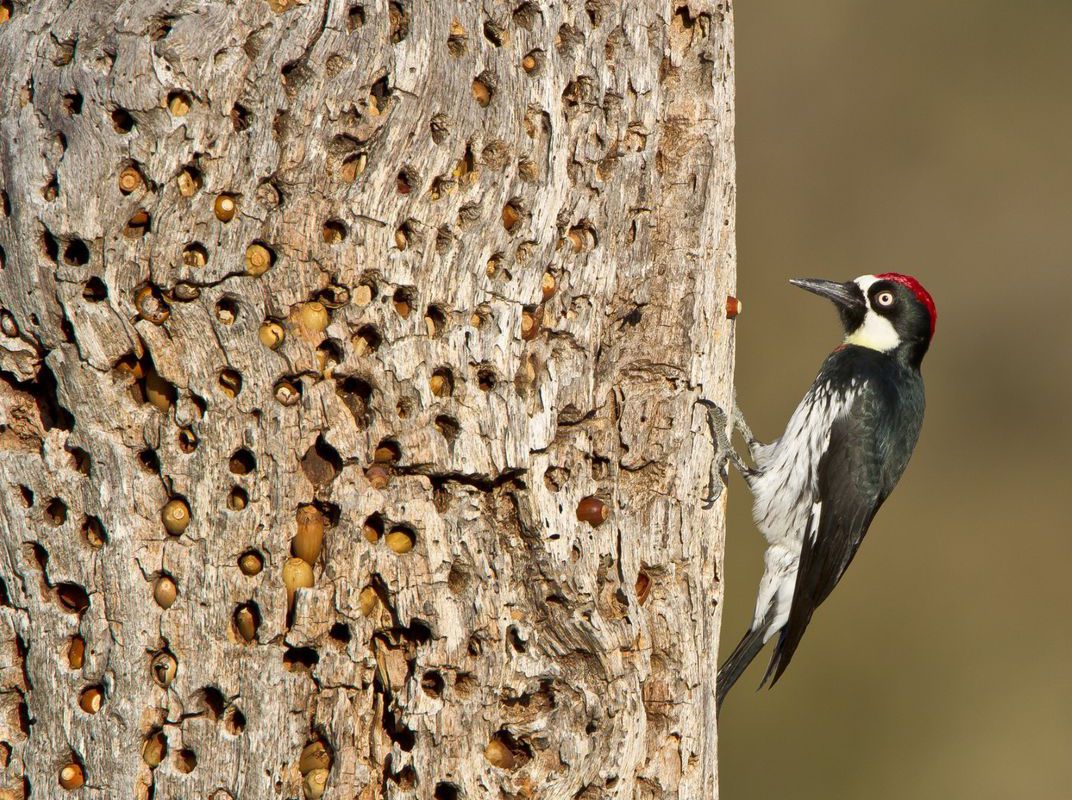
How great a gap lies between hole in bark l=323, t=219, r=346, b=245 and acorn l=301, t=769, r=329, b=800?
1.02 m

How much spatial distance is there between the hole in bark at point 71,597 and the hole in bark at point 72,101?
2.92ft

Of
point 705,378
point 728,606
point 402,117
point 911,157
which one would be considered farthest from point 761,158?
point 402,117

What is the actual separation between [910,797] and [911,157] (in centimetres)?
365

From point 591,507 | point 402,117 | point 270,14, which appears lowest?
point 591,507

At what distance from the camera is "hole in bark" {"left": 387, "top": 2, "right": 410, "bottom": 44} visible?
243 cm

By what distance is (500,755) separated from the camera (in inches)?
101

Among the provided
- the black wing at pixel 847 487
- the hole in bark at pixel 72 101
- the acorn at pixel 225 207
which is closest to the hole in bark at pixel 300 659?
the acorn at pixel 225 207

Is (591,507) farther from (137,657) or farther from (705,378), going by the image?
(137,657)

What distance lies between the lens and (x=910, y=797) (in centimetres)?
703

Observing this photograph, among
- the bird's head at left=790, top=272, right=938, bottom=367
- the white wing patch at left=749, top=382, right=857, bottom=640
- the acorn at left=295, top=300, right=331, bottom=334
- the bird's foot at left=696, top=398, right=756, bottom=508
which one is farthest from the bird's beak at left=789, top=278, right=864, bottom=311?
the acorn at left=295, top=300, right=331, bottom=334

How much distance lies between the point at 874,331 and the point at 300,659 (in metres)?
2.92

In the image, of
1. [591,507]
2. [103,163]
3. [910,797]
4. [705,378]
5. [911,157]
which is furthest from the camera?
[911,157]

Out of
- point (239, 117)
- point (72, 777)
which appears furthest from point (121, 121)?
point (72, 777)

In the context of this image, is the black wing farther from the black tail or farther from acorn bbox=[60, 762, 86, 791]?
acorn bbox=[60, 762, 86, 791]
